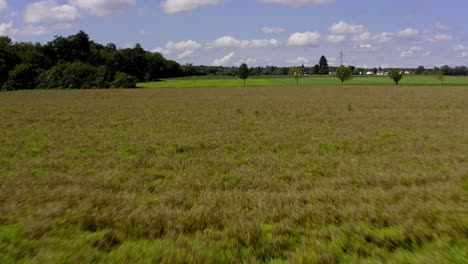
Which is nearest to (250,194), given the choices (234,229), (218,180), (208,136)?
(218,180)

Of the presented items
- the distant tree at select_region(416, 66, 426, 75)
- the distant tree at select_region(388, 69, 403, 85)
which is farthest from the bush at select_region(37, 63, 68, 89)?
the distant tree at select_region(416, 66, 426, 75)

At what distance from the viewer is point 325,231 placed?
5.73 metres

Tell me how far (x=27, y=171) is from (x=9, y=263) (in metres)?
6.57

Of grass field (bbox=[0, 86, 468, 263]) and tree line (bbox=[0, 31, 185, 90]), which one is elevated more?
tree line (bbox=[0, 31, 185, 90])

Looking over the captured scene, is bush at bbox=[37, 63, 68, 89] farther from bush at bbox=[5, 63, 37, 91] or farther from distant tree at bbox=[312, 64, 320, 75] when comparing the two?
distant tree at bbox=[312, 64, 320, 75]

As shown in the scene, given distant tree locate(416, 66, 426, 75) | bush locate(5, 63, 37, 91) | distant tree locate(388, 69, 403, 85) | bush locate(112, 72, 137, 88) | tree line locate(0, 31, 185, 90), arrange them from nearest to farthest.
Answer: bush locate(5, 63, 37, 91) → tree line locate(0, 31, 185, 90) → bush locate(112, 72, 137, 88) → distant tree locate(388, 69, 403, 85) → distant tree locate(416, 66, 426, 75)

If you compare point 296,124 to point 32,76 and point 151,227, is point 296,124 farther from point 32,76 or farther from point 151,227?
point 32,76

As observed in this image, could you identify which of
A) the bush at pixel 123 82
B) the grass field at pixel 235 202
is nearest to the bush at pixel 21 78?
the bush at pixel 123 82

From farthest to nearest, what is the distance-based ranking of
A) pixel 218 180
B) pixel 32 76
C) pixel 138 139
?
pixel 32 76, pixel 138 139, pixel 218 180

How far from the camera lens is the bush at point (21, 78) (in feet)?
270

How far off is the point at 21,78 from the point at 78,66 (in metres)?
11.8

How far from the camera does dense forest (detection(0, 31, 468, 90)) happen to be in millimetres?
86125

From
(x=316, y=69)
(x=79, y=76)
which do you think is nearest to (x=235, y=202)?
(x=79, y=76)

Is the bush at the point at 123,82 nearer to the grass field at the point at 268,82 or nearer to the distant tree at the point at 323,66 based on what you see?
the grass field at the point at 268,82
